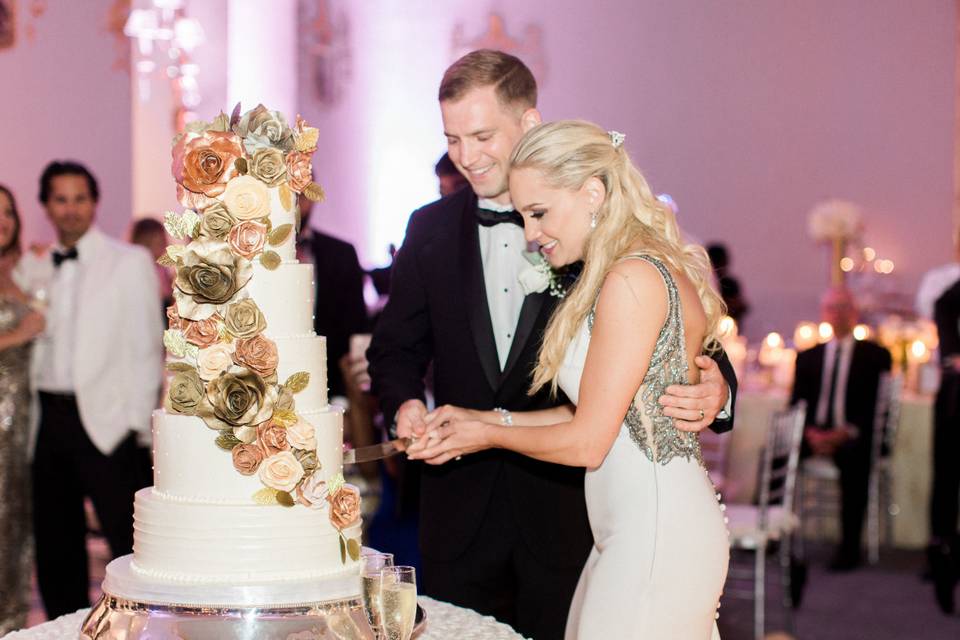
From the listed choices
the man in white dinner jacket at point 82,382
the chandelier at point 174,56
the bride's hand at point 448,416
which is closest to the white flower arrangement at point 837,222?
the chandelier at point 174,56

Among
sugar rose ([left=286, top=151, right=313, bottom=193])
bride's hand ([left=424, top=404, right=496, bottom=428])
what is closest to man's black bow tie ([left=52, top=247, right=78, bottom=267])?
bride's hand ([left=424, top=404, right=496, bottom=428])

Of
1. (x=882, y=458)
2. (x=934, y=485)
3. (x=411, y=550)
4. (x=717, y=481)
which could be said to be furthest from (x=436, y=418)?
(x=882, y=458)

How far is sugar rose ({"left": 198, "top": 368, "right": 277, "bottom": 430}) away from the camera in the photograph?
2.07 m

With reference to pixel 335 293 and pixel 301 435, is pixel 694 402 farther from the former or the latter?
pixel 335 293

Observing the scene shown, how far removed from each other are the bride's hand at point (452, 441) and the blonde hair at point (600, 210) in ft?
0.69

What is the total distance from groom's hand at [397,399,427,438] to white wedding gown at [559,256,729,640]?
35cm

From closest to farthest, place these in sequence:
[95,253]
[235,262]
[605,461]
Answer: [235,262], [605,461], [95,253]

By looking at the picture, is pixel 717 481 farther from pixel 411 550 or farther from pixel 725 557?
pixel 725 557

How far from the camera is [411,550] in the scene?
528 cm

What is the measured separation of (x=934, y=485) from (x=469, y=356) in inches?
179

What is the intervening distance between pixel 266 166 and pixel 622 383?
30.7 inches

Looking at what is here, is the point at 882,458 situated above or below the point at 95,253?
below

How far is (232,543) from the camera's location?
2.08m

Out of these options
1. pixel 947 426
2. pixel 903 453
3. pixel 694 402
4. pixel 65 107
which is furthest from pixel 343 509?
pixel 903 453
